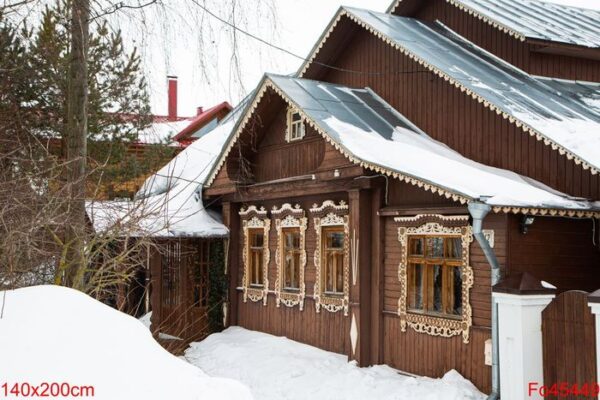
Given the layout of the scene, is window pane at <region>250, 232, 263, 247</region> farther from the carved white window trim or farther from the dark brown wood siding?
the dark brown wood siding

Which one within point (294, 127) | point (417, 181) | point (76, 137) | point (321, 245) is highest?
point (294, 127)

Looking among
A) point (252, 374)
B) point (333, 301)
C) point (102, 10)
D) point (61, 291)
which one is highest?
point (102, 10)

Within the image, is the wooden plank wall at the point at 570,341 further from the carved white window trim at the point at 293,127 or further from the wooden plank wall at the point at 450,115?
the carved white window trim at the point at 293,127

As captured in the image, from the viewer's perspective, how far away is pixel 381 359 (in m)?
10.8

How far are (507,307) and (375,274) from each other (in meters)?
2.89

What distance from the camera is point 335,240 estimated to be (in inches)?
476

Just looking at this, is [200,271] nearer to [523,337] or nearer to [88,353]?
[523,337]

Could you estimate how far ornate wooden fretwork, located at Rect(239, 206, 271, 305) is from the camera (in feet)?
45.7

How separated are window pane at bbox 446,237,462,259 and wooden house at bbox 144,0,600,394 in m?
0.02

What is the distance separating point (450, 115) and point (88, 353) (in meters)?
8.61

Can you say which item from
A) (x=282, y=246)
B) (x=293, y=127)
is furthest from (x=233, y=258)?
(x=293, y=127)

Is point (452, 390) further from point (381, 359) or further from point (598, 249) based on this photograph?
point (598, 249)

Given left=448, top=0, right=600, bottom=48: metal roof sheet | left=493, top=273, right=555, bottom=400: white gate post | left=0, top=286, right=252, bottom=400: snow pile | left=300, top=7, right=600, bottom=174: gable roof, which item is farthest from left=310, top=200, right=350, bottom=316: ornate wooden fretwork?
left=0, top=286, right=252, bottom=400: snow pile

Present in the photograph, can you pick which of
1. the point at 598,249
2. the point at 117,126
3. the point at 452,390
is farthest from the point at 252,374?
the point at 117,126
